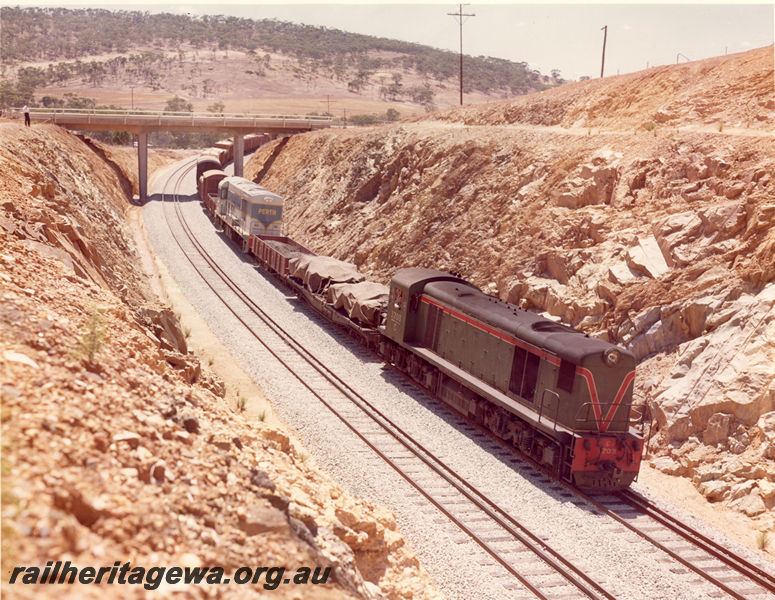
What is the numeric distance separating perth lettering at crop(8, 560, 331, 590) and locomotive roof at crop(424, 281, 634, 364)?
11.2 m

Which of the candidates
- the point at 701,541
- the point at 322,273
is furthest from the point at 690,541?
the point at 322,273

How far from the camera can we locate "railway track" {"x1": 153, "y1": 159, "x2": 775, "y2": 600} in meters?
13.8

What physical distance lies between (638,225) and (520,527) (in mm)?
15293

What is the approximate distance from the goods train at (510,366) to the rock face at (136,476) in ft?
22.3

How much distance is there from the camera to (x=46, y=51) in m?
196

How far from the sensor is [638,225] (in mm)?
27000

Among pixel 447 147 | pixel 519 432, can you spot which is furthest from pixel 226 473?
pixel 447 147

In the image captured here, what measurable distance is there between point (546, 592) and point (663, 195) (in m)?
18.6

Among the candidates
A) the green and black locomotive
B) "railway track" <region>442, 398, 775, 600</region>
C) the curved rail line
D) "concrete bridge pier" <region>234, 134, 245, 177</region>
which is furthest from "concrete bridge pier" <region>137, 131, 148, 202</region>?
"railway track" <region>442, 398, 775, 600</region>

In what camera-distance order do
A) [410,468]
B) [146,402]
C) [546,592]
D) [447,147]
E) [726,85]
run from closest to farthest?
1. [146,402]
2. [546,592]
3. [410,468]
4. [726,85]
5. [447,147]

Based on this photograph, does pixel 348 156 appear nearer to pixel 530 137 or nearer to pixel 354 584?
pixel 530 137

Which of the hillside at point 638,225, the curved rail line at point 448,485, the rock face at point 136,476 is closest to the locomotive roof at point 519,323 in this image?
the hillside at point 638,225

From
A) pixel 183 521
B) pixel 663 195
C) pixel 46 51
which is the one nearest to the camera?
pixel 183 521

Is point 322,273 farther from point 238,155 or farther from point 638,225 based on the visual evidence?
point 238,155
